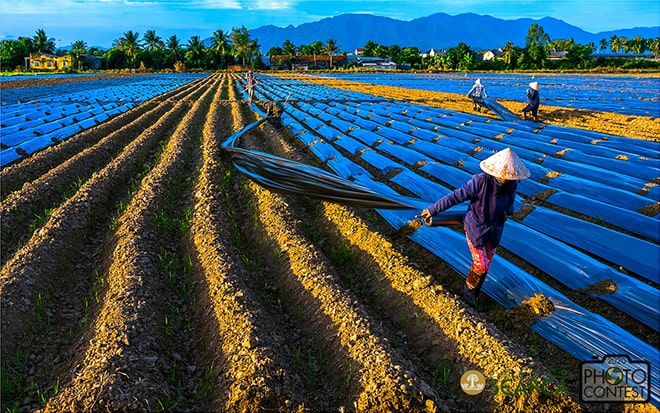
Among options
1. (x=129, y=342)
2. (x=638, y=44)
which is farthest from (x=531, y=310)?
(x=638, y=44)

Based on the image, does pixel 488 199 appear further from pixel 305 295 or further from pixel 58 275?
pixel 58 275

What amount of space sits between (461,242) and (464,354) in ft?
5.77

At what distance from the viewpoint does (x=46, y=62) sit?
65.7 meters

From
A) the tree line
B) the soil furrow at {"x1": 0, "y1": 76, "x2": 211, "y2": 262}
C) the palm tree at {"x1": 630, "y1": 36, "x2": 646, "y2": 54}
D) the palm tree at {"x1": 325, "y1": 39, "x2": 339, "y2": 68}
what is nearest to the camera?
the soil furrow at {"x1": 0, "y1": 76, "x2": 211, "y2": 262}

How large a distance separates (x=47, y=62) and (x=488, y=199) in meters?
79.2

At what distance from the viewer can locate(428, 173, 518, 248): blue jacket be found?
3609 mm

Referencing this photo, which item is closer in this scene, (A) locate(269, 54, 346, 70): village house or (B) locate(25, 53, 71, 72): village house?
(B) locate(25, 53, 71, 72): village house

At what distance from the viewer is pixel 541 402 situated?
305 cm

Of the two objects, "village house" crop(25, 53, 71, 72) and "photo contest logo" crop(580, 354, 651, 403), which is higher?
"village house" crop(25, 53, 71, 72)

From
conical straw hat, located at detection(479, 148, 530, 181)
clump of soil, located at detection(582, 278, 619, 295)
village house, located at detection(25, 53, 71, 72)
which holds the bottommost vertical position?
clump of soil, located at detection(582, 278, 619, 295)

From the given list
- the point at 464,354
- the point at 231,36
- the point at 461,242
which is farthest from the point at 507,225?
the point at 231,36

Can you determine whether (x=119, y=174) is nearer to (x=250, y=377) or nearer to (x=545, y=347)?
(x=250, y=377)

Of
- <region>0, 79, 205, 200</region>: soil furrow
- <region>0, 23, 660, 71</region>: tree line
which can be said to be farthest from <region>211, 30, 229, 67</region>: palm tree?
<region>0, 79, 205, 200</region>: soil furrow

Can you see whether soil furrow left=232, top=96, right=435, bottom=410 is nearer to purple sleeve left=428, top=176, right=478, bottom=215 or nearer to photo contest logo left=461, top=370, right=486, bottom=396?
photo contest logo left=461, top=370, right=486, bottom=396
